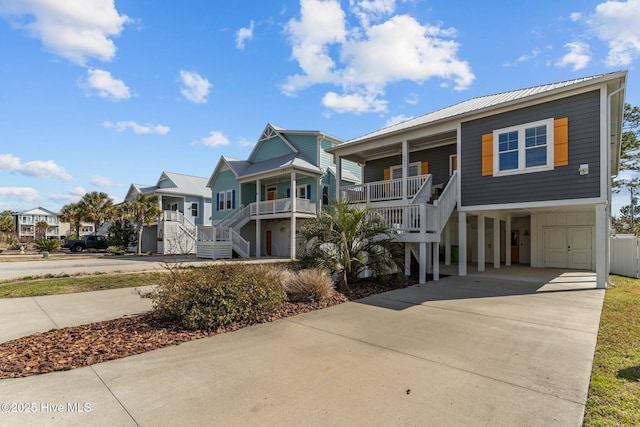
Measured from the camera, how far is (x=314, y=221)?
33.5 feet

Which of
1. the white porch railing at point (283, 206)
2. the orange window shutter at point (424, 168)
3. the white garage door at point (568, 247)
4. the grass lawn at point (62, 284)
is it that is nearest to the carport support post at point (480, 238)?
the orange window shutter at point (424, 168)

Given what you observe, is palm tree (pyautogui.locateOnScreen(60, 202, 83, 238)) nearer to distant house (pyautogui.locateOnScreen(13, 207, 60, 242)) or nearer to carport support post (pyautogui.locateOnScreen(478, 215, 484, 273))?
distant house (pyautogui.locateOnScreen(13, 207, 60, 242))

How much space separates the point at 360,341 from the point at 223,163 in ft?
79.4

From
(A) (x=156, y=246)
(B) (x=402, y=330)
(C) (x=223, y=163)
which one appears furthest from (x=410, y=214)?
(A) (x=156, y=246)

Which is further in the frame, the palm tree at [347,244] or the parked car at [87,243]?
the parked car at [87,243]

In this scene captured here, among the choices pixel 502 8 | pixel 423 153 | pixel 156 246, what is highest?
pixel 502 8

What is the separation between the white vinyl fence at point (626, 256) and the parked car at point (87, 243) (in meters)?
39.7

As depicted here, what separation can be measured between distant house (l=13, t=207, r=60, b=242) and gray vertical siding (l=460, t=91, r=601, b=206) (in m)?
73.0

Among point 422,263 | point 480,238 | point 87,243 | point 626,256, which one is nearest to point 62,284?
point 422,263

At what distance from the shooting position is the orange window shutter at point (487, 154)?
12.3 metres

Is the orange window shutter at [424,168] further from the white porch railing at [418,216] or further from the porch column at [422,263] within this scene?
the porch column at [422,263]

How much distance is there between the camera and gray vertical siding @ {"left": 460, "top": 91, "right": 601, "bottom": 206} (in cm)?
1012

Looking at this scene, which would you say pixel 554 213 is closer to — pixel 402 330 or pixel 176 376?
pixel 402 330

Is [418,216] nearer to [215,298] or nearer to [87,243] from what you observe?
[215,298]
